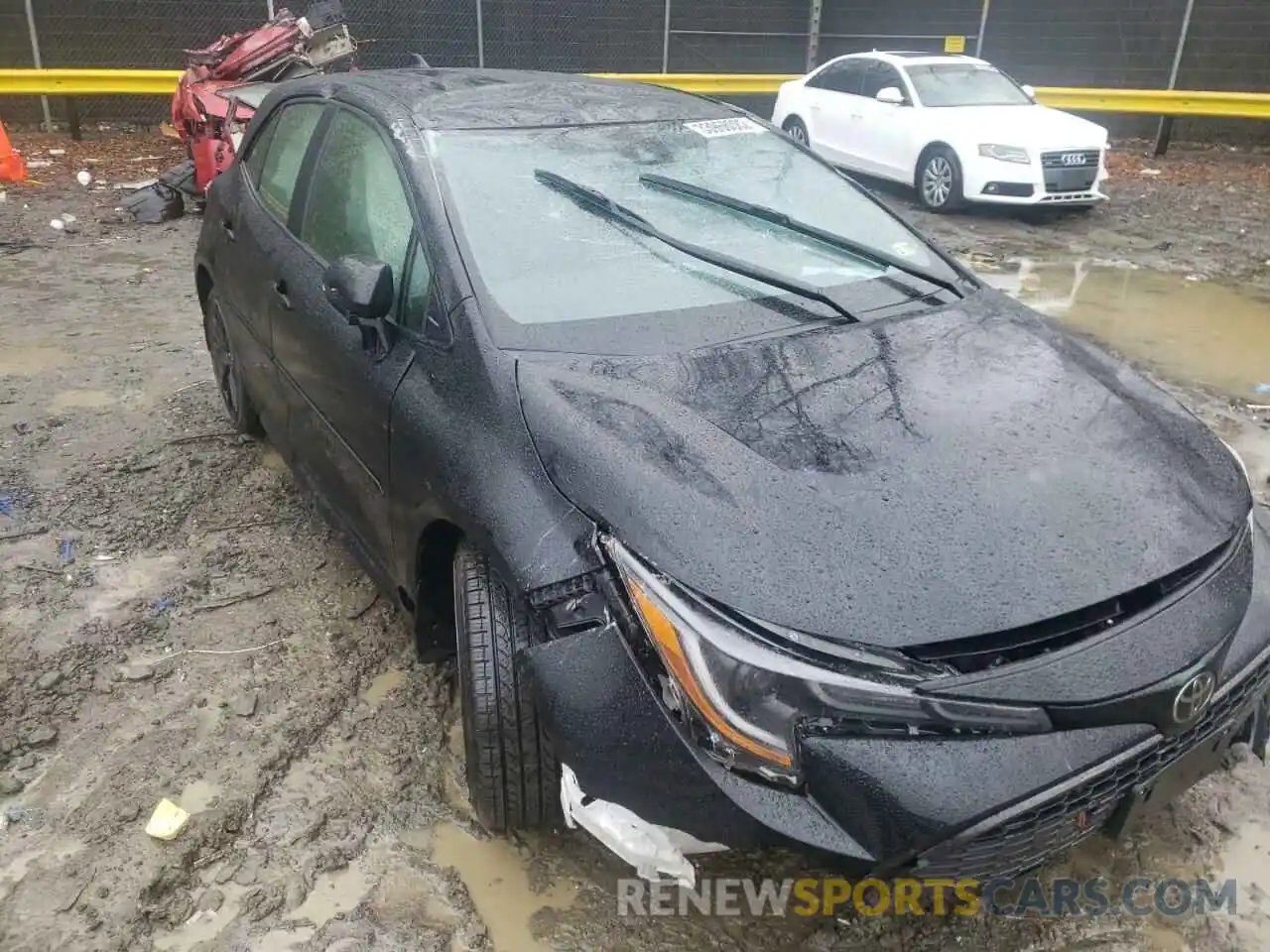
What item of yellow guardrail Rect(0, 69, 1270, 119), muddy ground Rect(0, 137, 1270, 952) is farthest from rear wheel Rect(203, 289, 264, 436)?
yellow guardrail Rect(0, 69, 1270, 119)

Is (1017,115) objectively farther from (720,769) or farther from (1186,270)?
(720,769)

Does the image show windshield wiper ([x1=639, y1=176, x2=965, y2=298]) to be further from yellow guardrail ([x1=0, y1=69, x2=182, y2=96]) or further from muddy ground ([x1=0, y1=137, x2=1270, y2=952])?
yellow guardrail ([x1=0, y1=69, x2=182, y2=96])

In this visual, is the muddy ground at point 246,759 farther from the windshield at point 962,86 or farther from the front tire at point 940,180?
the windshield at point 962,86

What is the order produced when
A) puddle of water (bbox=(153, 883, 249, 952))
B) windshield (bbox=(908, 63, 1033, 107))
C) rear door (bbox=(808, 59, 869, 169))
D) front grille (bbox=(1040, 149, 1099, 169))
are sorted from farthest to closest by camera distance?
rear door (bbox=(808, 59, 869, 169)), windshield (bbox=(908, 63, 1033, 107)), front grille (bbox=(1040, 149, 1099, 169)), puddle of water (bbox=(153, 883, 249, 952))

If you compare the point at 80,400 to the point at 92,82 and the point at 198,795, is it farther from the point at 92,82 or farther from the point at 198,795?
the point at 92,82

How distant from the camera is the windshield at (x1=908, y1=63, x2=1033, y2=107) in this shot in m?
10.2

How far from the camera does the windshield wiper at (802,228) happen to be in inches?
126

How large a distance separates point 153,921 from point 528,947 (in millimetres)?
876

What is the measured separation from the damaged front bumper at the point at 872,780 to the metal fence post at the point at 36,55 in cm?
1361

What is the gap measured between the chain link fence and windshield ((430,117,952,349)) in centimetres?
1094

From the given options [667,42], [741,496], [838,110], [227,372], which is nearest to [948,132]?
[838,110]

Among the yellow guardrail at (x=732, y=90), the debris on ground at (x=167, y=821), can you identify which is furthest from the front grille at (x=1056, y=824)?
the yellow guardrail at (x=732, y=90)

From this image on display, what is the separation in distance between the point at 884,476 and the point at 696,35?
45.4 feet

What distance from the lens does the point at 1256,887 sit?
2516mm
